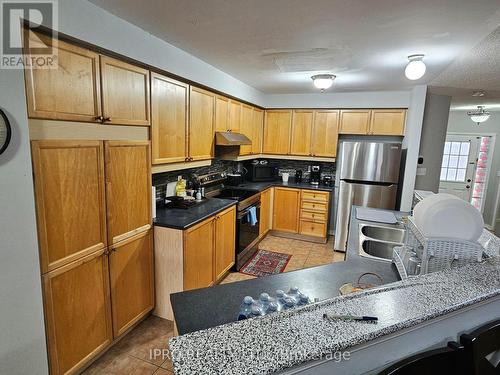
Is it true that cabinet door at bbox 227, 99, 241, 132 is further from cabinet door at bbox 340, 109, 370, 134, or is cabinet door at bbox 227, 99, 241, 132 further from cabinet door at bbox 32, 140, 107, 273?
cabinet door at bbox 32, 140, 107, 273

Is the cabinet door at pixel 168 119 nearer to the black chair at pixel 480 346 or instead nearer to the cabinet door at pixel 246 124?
the cabinet door at pixel 246 124

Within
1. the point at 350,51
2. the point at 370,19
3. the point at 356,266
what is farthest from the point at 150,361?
the point at 350,51

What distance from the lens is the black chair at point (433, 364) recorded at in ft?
2.75

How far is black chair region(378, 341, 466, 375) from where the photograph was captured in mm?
837

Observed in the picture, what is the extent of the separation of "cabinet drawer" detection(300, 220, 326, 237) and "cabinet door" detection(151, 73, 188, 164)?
259 cm

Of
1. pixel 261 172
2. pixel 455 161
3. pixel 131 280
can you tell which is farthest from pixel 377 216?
pixel 455 161

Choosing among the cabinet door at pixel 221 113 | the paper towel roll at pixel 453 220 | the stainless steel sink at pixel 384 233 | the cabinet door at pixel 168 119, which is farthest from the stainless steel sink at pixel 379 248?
the cabinet door at pixel 221 113

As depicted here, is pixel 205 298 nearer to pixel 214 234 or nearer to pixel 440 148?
pixel 214 234

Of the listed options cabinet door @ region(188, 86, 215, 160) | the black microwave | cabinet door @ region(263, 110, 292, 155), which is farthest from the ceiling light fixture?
the black microwave

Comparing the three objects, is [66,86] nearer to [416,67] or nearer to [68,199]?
[68,199]

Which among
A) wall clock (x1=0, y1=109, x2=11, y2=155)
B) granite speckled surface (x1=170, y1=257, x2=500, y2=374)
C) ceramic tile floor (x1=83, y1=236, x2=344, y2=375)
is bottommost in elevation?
ceramic tile floor (x1=83, y1=236, x2=344, y2=375)

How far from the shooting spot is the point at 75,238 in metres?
1.72

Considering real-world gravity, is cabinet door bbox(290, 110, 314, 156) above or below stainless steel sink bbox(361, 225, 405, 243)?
above

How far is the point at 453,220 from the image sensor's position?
1.38 m
